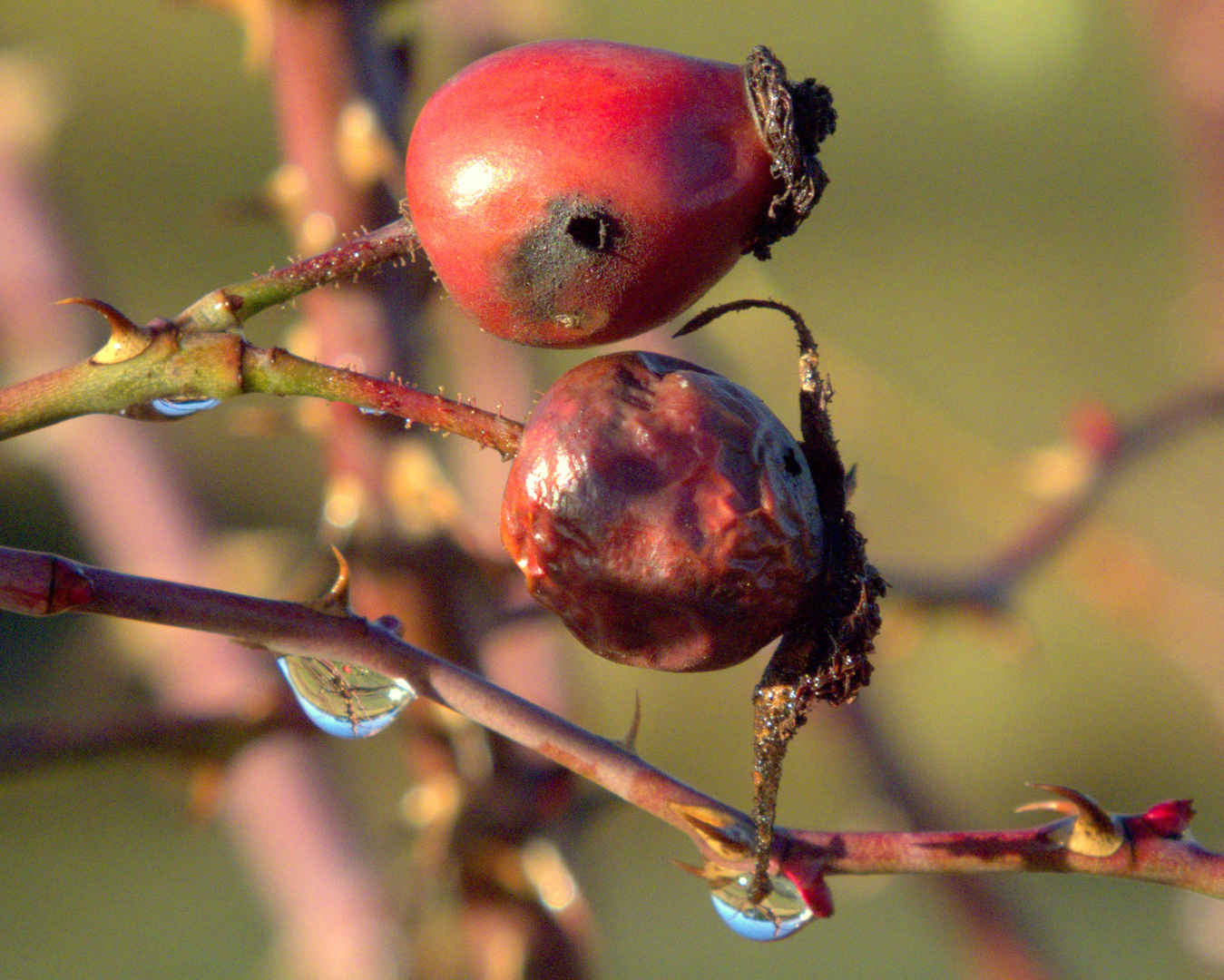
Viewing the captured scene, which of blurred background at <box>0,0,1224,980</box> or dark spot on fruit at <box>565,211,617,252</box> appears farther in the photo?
blurred background at <box>0,0,1224,980</box>

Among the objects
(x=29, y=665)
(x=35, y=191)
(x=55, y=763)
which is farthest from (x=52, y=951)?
(x=55, y=763)

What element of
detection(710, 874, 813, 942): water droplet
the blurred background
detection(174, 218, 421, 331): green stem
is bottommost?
the blurred background

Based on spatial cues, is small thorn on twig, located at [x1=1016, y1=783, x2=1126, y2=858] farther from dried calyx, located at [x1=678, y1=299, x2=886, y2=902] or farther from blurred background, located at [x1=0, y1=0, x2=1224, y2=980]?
blurred background, located at [x1=0, y1=0, x2=1224, y2=980]

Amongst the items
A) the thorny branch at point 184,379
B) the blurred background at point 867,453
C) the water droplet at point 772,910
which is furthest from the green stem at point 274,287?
the blurred background at point 867,453

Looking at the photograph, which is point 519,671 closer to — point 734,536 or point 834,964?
point 734,536

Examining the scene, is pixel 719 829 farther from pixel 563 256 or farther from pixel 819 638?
pixel 563 256

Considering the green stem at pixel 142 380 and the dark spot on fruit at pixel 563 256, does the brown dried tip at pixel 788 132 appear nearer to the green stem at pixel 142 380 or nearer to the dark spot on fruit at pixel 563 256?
the dark spot on fruit at pixel 563 256

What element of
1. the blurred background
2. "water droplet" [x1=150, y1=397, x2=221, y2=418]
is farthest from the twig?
the blurred background
